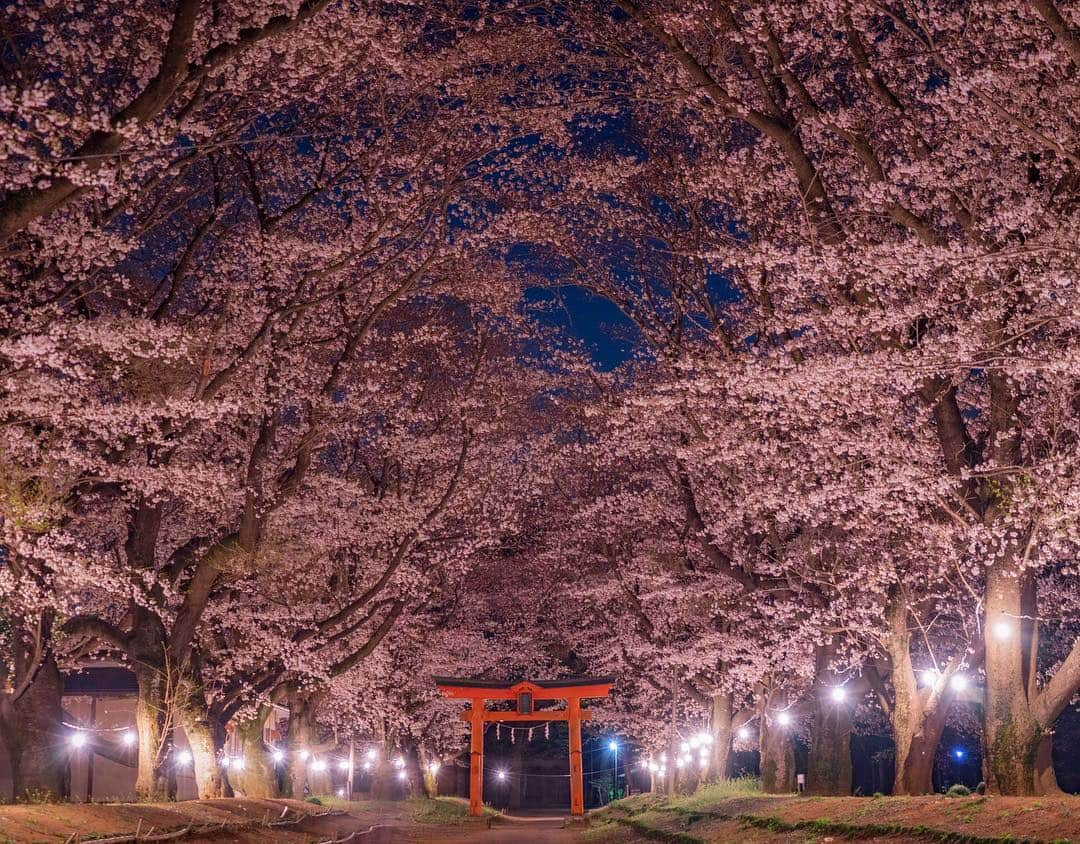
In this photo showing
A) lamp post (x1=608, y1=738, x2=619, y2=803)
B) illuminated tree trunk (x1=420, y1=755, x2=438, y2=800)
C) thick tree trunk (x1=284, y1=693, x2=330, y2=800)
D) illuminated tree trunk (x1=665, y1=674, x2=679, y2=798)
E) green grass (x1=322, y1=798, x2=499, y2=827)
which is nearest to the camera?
thick tree trunk (x1=284, y1=693, x2=330, y2=800)

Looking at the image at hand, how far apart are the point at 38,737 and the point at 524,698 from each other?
19719 mm

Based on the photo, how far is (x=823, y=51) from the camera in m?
16.2

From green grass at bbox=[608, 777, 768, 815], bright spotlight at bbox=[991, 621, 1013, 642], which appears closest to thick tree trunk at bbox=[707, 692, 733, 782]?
green grass at bbox=[608, 777, 768, 815]

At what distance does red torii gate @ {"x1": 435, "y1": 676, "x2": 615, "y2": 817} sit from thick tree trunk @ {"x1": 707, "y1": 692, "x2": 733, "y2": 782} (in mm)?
4067

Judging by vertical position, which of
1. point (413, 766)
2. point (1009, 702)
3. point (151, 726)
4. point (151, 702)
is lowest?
point (413, 766)

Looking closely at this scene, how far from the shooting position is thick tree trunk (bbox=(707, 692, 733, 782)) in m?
30.8

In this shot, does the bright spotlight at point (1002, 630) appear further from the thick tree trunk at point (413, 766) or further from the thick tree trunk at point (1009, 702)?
the thick tree trunk at point (413, 766)

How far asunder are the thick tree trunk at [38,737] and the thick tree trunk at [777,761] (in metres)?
16.4

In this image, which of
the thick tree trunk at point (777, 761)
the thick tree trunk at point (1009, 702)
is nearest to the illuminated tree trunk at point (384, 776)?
the thick tree trunk at point (777, 761)

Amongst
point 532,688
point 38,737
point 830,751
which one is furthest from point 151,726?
point 532,688

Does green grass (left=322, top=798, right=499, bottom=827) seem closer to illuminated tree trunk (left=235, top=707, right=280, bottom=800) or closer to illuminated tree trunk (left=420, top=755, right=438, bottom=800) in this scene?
illuminated tree trunk (left=235, top=707, right=280, bottom=800)

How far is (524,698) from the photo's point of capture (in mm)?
34594

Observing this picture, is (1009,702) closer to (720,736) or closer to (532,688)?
(720,736)

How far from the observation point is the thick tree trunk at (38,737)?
16.6m
